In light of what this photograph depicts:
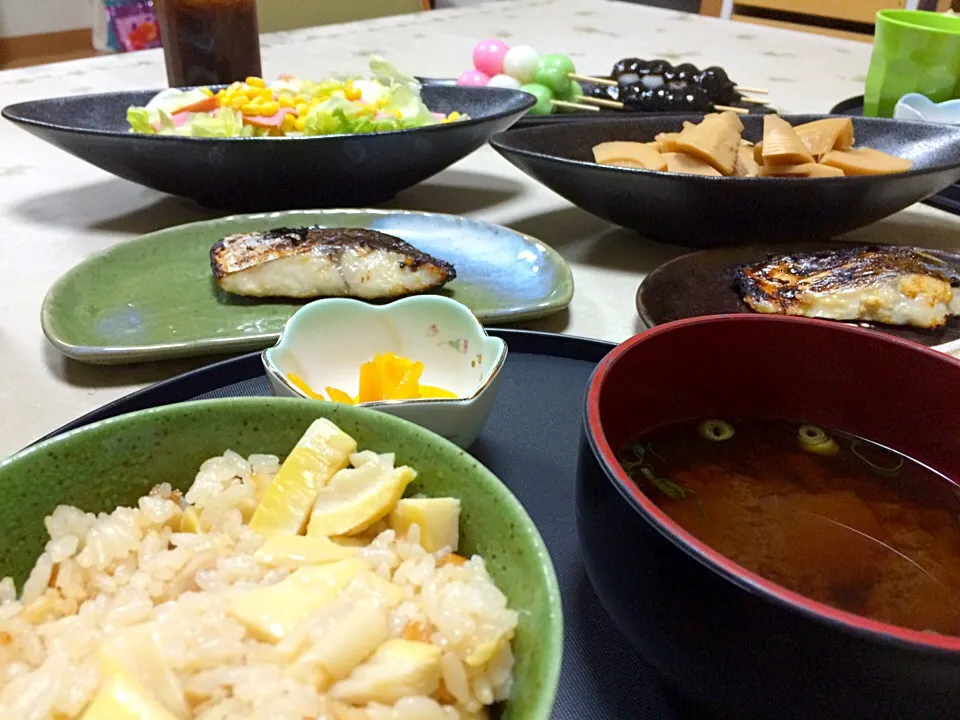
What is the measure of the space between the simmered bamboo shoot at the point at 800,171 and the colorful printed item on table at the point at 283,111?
0.63 metres

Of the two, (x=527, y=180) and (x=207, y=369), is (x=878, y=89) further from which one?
(x=207, y=369)

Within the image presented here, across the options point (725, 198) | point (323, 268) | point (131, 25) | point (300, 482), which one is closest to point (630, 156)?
point (725, 198)

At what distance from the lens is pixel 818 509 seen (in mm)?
656

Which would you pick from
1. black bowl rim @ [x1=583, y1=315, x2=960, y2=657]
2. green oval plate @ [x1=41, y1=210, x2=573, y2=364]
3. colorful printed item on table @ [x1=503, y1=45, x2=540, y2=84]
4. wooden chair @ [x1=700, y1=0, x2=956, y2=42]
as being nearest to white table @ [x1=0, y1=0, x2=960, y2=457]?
green oval plate @ [x1=41, y1=210, x2=573, y2=364]

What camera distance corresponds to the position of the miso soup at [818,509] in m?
0.58

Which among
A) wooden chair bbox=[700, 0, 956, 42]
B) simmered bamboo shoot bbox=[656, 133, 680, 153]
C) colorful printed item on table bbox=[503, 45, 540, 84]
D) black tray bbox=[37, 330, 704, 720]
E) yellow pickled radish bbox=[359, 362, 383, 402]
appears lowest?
black tray bbox=[37, 330, 704, 720]

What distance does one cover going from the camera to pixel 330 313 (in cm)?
97

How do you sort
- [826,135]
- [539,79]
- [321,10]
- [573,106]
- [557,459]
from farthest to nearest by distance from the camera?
[321,10]
[539,79]
[573,106]
[826,135]
[557,459]

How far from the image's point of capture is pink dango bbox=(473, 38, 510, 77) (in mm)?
2182

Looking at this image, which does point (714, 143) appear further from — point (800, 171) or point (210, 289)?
point (210, 289)

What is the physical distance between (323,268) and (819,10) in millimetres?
4424

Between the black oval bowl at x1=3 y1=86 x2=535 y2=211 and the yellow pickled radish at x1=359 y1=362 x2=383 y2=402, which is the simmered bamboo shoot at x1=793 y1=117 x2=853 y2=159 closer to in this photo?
the black oval bowl at x1=3 y1=86 x2=535 y2=211

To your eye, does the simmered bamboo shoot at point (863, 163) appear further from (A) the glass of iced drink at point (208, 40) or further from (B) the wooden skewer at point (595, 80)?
(A) the glass of iced drink at point (208, 40)

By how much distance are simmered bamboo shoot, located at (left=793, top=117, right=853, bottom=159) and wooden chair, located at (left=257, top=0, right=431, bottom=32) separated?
2.31m
